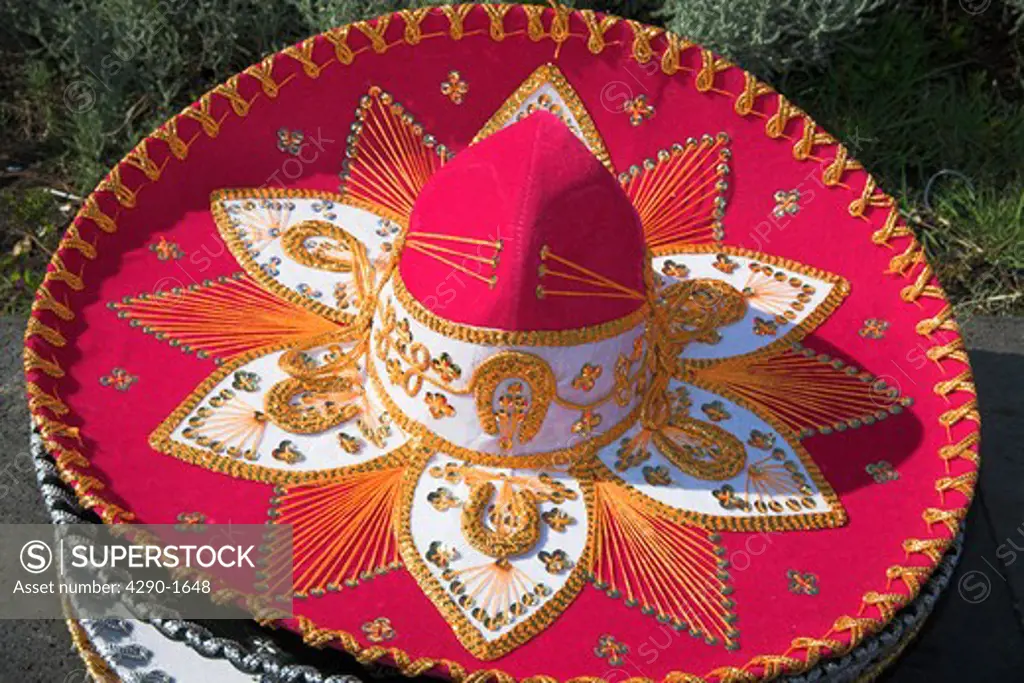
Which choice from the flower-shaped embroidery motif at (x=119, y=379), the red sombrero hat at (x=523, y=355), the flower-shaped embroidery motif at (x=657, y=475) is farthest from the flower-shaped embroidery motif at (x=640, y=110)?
the flower-shaped embroidery motif at (x=119, y=379)

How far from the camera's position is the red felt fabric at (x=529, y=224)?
11.4ft

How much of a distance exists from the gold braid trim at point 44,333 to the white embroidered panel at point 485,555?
4.26ft

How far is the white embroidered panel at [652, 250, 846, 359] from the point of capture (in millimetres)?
4270

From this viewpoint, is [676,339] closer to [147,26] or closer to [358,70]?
[358,70]

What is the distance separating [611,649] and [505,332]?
3.18 feet

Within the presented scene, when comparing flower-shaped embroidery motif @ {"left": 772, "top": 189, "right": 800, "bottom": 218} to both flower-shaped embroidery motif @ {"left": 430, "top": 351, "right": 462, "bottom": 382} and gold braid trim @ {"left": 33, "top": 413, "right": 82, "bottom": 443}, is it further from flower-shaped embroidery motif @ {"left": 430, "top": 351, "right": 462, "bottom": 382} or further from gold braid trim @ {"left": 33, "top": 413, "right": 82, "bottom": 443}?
A: gold braid trim @ {"left": 33, "top": 413, "right": 82, "bottom": 443}

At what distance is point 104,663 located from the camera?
3.83 meters

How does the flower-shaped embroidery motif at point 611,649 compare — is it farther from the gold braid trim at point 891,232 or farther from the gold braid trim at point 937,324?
the gold braid trim at point 891,232

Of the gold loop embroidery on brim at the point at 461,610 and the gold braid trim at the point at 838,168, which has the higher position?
the gold braid trim at the point at 838,168

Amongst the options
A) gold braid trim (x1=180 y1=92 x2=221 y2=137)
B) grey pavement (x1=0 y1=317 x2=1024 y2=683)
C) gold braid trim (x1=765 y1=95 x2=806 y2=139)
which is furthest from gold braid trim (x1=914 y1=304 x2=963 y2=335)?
gold braid trim (x1=180 y1=92 x2=221 y2=137)

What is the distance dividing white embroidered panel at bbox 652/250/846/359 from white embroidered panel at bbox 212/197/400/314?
1123 millimetres

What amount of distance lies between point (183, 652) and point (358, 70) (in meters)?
2.39

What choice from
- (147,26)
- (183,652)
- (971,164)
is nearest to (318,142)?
(183,652)

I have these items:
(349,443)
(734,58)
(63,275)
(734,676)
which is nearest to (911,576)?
(734,676)
